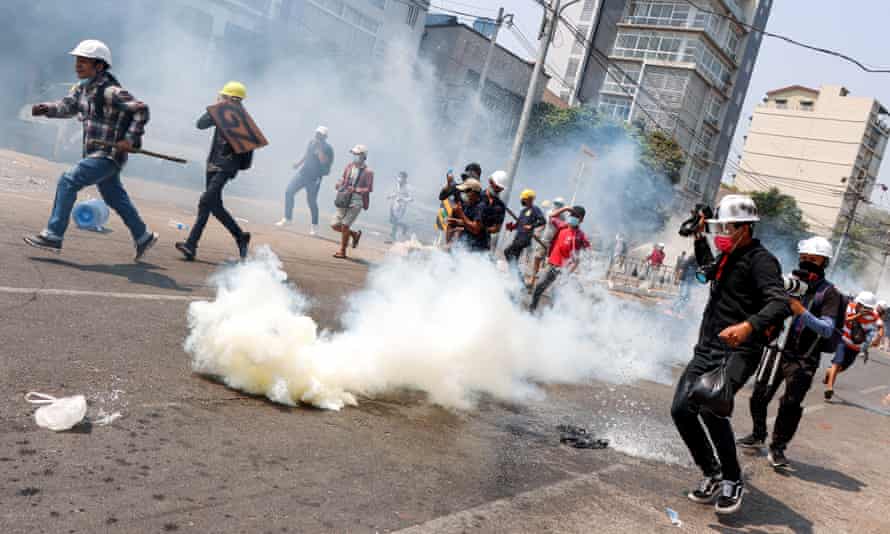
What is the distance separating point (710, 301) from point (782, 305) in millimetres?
464

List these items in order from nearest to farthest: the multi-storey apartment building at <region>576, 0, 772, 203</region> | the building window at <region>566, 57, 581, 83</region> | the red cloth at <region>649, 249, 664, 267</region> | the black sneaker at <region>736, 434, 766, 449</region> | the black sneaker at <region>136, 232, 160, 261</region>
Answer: the black sneaker at <region>736, 434, 766, 449</region>, the black sneaker at <region>136, 232, 160, 261</region>, the red cloth at <region>649, 249, 664, 267</region>, the multi-storey apartment building at <region>576, 0, 772, 203</region>, the building window at <region>566, 57, 581, 83</region>

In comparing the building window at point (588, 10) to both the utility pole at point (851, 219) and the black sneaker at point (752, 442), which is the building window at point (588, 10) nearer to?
the utility pole at point (851, 219)

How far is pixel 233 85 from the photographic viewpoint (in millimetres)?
7422

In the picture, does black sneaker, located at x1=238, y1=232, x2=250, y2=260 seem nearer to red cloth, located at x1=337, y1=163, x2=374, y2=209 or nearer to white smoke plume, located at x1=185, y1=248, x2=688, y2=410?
white smoke plume, located at x1=185, y1=248, x2=688, y2=410

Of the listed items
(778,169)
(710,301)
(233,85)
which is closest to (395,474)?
(710,301)

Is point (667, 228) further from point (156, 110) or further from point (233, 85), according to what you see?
Answer: point (233, 85)

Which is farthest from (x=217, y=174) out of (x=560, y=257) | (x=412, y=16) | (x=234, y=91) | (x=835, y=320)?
(x=412, y=16)

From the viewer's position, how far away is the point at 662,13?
4919 centimetres

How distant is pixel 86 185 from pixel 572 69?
1946 inches

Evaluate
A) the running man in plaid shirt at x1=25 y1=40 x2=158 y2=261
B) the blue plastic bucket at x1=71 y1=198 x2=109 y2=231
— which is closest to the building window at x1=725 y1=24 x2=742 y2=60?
the blue plastic bucket at x1=71 y1=198 x2=109 y2=231

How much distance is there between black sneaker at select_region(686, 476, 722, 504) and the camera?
3.84 m

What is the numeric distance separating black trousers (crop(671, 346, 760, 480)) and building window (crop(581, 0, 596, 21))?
50595mm

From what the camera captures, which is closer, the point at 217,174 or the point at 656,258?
the point at 217,174

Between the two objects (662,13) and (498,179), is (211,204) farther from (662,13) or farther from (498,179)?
(662,13)
